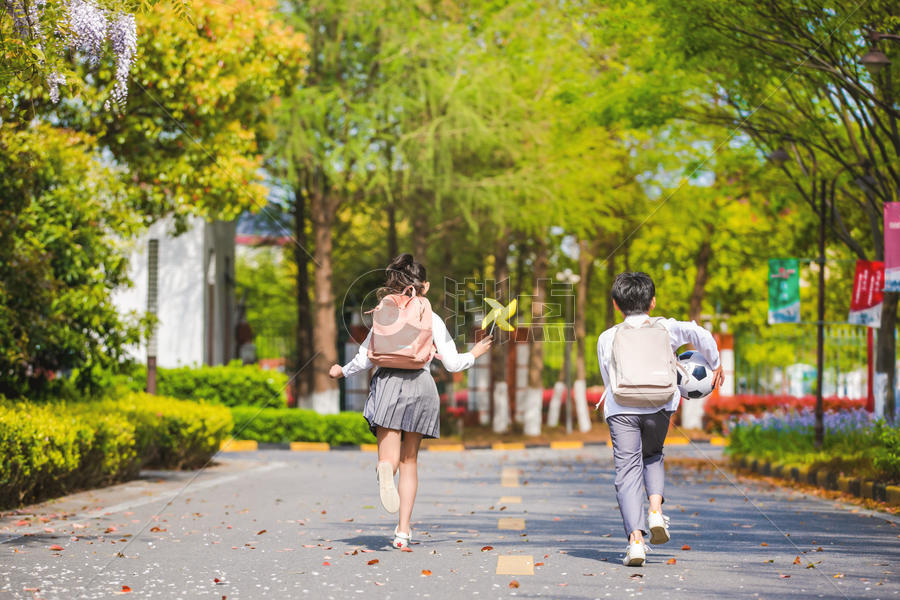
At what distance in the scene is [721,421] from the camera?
2900 cm

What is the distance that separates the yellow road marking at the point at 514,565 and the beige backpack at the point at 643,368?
1167 millimetres

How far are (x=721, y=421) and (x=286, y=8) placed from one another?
14094 mm

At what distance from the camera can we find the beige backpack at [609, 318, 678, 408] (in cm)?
758

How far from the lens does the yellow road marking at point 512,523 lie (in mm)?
9805

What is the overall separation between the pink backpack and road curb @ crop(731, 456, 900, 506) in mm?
6307

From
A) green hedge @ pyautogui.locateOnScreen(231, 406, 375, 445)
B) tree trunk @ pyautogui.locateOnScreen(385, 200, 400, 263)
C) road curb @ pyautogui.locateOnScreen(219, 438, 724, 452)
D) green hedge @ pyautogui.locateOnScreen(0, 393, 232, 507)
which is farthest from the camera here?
tree trunk @ pyautogui.locateOnScreen(385, 200, 400, 263)

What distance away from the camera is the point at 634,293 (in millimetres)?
7809

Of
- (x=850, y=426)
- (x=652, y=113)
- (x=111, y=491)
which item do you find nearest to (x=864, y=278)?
(x=850, y=426)

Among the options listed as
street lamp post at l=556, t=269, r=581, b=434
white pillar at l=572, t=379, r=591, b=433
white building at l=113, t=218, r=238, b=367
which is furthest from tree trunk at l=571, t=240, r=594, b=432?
white building at l=113, t=218, r=238, b=367

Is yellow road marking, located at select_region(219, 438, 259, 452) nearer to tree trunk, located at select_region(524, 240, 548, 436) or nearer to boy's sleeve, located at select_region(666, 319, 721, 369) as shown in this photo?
tree trunk, located at select_region(524, 240, 548, 436)

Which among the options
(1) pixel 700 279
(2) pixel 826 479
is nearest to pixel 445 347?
(2) pixel 826 479

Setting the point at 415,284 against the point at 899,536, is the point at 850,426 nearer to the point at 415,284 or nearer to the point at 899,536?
the point at 899,536

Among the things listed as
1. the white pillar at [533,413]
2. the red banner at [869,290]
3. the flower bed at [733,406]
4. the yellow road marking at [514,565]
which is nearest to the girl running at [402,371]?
the yellow road marking at [514,565]

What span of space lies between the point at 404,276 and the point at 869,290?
498 inches
